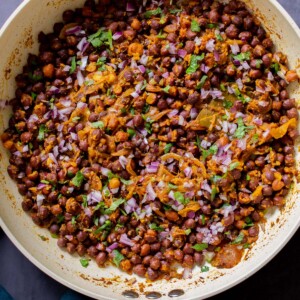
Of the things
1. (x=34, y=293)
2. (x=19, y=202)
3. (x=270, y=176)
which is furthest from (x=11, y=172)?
(x=270, y=176)

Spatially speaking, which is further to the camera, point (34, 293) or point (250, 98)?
point (34, 293)

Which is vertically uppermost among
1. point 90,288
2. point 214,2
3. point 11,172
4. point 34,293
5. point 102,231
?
point 214,2

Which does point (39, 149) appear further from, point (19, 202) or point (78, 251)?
point (78, 251)

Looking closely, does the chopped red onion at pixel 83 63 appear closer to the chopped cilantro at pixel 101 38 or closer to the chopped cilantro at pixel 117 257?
the chopped cilantro at pixel 101 38

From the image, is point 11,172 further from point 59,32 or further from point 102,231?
point 59,32

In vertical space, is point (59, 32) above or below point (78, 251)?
above
